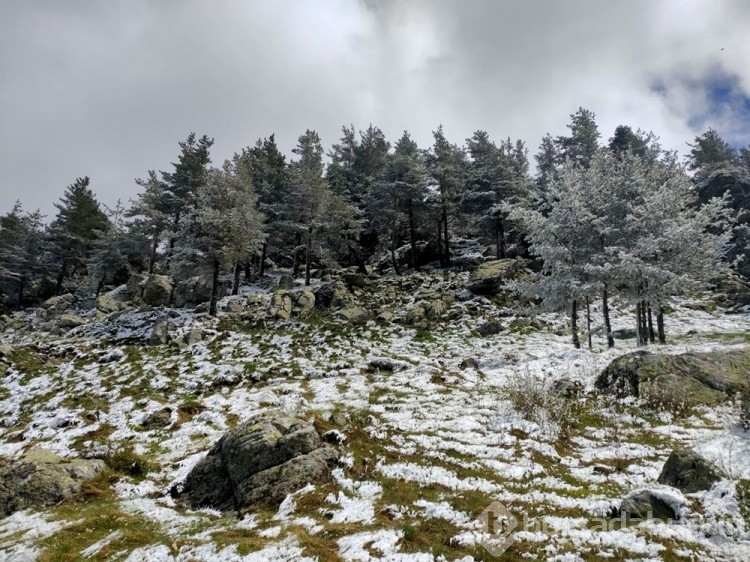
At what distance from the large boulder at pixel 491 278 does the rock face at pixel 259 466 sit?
23.8m

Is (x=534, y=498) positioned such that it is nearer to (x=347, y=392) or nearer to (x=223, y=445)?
(x=223, y=445)

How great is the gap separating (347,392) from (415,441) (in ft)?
17.5

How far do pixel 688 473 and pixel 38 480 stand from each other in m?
12.5

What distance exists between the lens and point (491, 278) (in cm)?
3108

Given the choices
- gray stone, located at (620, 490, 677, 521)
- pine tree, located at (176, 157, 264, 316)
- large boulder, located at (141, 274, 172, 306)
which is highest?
pine tree, located at (176, 157, 264, 316)

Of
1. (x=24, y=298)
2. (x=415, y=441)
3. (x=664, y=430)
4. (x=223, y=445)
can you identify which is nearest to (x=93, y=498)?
(x=223, y=445)

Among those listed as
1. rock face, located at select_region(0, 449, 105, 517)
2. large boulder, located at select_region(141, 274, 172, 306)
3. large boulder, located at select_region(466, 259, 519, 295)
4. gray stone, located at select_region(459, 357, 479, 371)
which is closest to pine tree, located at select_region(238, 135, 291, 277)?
large boulder, located at select_region(141, 274, 172, 306)

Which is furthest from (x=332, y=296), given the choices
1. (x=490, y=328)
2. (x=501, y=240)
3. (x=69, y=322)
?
(x=69, y=322)

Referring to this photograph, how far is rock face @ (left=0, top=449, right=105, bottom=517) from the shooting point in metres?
8.40

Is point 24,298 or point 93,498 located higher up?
point 24,298

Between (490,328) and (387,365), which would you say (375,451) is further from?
(490,328)

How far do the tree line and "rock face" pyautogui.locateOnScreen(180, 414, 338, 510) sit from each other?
51.9 feet

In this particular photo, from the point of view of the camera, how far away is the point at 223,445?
938cm

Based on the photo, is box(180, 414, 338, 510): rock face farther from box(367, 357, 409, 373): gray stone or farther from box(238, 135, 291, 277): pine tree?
box(238, 135, 291, 277): pine tree
